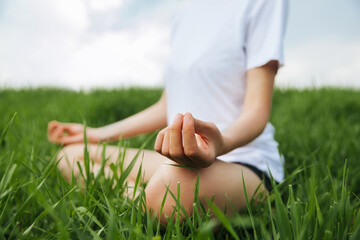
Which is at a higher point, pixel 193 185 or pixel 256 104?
pixel 256 104

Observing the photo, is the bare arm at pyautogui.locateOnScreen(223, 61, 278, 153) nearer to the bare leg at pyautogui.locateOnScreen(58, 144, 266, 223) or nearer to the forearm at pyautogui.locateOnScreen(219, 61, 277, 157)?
the forearm at pyautogui.locateOnScreen(219, 61, 277, 157)

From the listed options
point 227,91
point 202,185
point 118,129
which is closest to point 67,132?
point 118,129

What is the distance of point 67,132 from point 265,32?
3.27ft

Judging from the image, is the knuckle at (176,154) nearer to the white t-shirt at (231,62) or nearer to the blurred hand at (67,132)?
the white t-shirt at (231,62)

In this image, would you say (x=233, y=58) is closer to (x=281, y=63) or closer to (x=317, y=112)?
(x=281, y=63)

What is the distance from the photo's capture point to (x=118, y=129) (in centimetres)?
152

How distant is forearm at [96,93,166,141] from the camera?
59.7 inches

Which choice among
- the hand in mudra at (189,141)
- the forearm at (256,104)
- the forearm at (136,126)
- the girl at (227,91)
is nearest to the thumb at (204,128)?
the hand in mudra at (189,141)

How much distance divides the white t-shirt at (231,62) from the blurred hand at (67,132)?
49cm

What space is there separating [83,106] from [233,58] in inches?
83.3

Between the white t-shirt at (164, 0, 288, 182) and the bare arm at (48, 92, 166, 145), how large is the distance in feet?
0.92

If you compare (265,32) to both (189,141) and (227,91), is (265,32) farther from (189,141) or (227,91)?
(189,141)

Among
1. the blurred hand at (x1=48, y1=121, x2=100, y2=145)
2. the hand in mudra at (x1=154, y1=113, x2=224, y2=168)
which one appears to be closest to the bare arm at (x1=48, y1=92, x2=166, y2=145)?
the blurred hand at (x1=48, y1=121, x2=100, y2=145)

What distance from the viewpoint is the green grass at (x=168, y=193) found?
2.28ft
